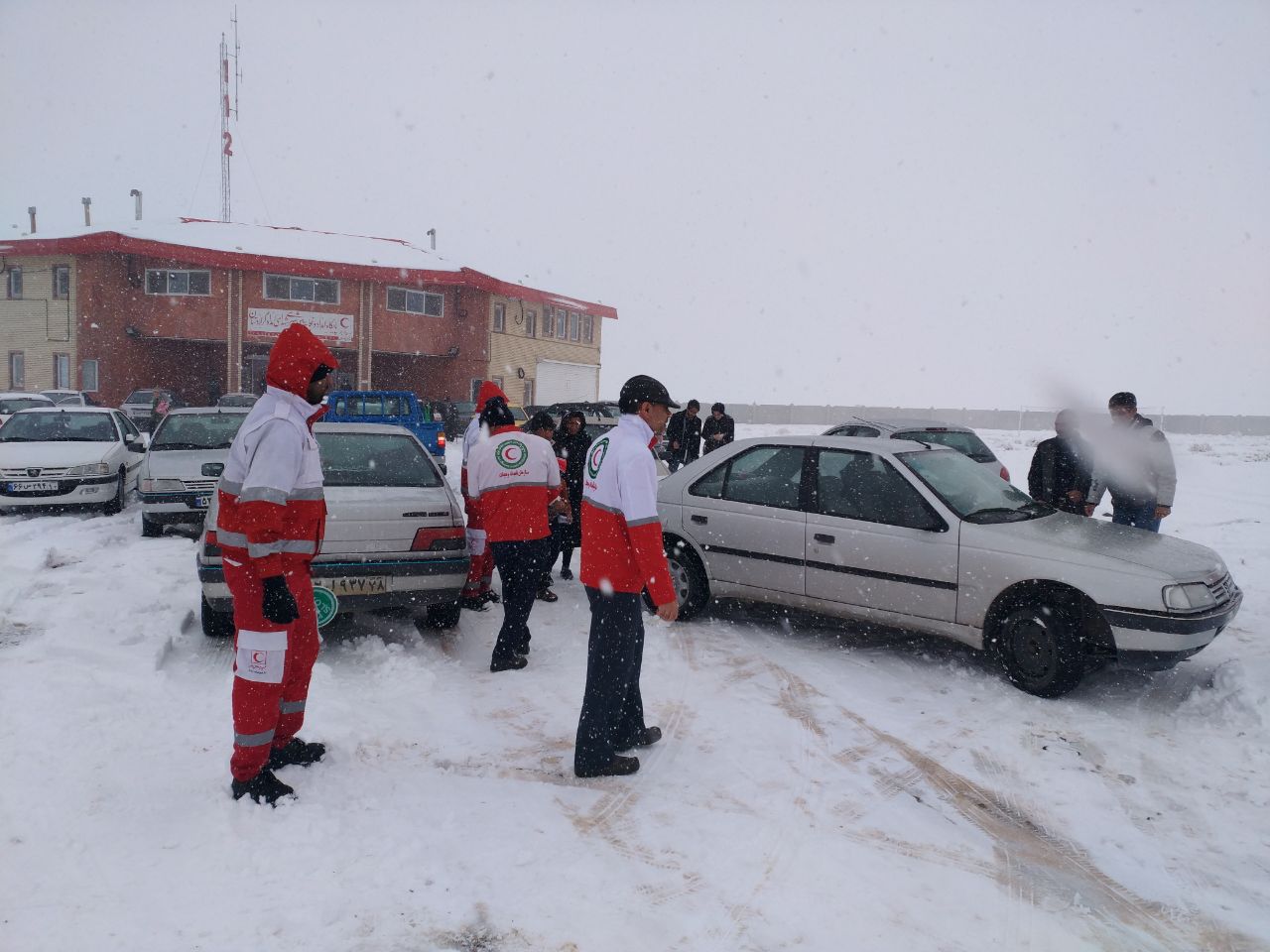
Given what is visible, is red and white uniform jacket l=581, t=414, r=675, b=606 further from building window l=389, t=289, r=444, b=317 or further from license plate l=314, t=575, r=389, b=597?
building window l=389, t=289, r=444, b=317

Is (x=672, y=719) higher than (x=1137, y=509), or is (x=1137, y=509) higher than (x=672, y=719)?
(x=1137, y=509)

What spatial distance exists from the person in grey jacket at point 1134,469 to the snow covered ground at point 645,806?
4.48 ft

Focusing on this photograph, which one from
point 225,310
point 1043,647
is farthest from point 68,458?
point 225,310

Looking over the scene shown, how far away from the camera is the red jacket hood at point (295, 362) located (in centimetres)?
349

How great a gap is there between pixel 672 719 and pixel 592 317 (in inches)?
1493

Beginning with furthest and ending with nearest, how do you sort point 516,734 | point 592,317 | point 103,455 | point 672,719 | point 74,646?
point 592,317 → point 103,455 → point 74,646 → point 672,719 → point 516,734

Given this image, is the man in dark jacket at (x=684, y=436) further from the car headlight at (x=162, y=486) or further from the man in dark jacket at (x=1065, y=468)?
the car headlight at (x=162, y=486)

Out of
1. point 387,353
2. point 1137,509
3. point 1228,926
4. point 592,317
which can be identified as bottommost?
point 1228,926

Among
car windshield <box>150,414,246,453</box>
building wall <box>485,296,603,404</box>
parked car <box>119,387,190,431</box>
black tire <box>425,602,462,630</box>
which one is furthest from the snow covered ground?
building wall <box>485,296,603,404</box>

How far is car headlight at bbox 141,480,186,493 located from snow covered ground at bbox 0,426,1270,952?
3.31 m

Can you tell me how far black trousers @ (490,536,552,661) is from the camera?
17.6 feet

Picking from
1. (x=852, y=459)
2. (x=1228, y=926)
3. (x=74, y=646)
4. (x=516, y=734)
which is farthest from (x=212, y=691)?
(x=1228, y=926)

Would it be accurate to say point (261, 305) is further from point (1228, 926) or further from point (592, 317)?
point (1228, 926)

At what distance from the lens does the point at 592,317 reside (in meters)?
41.4
